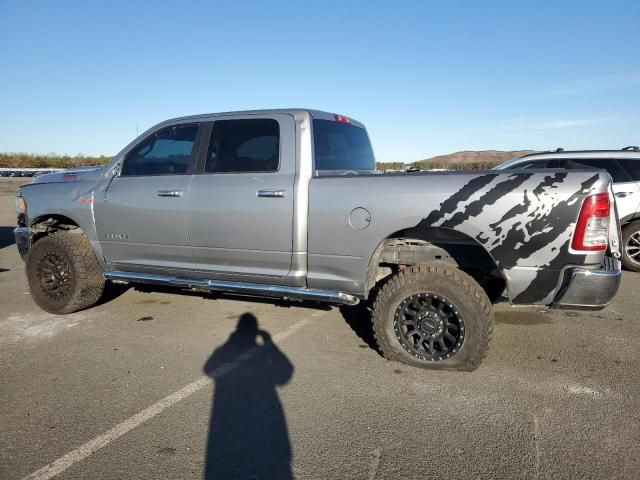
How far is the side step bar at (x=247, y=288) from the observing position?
3607 mm

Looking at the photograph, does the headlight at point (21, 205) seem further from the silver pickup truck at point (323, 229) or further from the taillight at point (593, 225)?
the taillight at point (593, 225)

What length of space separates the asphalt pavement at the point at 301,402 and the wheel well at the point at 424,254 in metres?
0.55

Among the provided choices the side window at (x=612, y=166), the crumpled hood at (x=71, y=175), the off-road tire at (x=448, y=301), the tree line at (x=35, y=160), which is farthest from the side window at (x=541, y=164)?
the tree line at (x=35, y=160)

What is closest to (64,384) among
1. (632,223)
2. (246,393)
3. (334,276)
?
(246,393)

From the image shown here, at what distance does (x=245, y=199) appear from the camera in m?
3.80

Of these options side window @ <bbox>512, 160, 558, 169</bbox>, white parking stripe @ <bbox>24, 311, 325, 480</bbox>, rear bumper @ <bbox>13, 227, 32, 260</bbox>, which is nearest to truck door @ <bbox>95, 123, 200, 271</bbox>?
rear bumper @ <bbox>13, 227, 32, 260</bbox>

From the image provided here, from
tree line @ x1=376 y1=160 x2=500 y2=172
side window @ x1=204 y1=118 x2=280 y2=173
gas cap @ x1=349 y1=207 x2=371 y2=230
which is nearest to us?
gas cap @ x1=349 y1=207 x2=371 y2=230

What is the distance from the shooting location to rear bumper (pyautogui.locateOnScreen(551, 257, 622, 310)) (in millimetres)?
2992

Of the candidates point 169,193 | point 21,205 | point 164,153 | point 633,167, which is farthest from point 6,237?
point 633,167

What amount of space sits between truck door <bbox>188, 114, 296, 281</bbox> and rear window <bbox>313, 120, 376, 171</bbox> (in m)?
0.29

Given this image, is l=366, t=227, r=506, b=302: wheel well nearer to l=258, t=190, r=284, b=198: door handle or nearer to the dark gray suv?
l=258, t=190, r=284, b=198: door handle

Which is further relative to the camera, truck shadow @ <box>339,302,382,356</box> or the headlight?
the headlight

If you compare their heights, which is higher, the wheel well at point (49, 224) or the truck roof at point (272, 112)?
the truck roof at point (272, 112)

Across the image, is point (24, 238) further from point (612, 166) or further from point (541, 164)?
point (612, 166)
